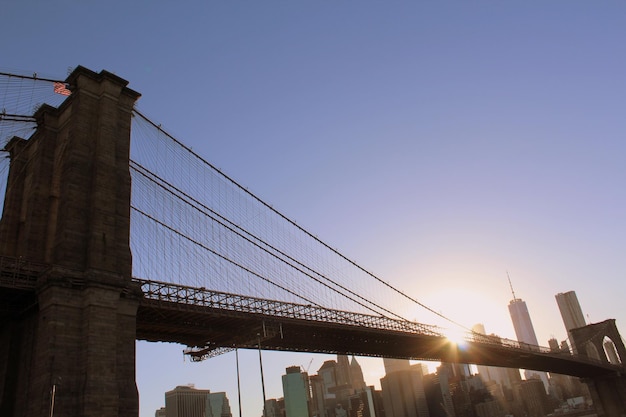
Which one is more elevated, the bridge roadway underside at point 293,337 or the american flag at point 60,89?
the american flag at point 60,89

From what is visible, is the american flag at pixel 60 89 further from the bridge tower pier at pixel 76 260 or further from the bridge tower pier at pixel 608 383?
the bridge tower pier at pixel 608 383

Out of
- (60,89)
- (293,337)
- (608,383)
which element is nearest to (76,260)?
(60,89)

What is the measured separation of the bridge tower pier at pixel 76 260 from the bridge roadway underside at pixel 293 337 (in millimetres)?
6678

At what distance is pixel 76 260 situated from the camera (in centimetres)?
3416

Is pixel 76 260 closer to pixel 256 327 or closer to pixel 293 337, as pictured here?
pixel 256 327

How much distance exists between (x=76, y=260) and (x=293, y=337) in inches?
1270

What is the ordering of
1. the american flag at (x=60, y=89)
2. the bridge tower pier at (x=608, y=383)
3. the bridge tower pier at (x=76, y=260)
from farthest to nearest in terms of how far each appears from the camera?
1. the bridge tower pier at (x=608, y=383)
2. the american flag at (x=60, y=89)
3. the bridge tower pier at (x=76, y=260)

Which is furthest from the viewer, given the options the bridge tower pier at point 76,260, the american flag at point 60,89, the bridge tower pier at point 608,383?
the bridge tower pier at point 608,383

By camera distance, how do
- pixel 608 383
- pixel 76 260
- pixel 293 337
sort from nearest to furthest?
pixel 76 260, pixel 293 337, pixel 608 383

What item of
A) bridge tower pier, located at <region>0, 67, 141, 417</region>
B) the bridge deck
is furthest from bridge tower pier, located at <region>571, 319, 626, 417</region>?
bridge tower pier, located at <region>0, 67, 141, 417</region>

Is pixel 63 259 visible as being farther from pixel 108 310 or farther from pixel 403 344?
pixel 403 344

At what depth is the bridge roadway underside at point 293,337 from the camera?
45.0m

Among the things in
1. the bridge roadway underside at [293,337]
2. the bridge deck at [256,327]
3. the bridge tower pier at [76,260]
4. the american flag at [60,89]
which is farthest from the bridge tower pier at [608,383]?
the american flag at [60,89]

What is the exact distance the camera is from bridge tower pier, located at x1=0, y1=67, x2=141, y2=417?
3080 cm
